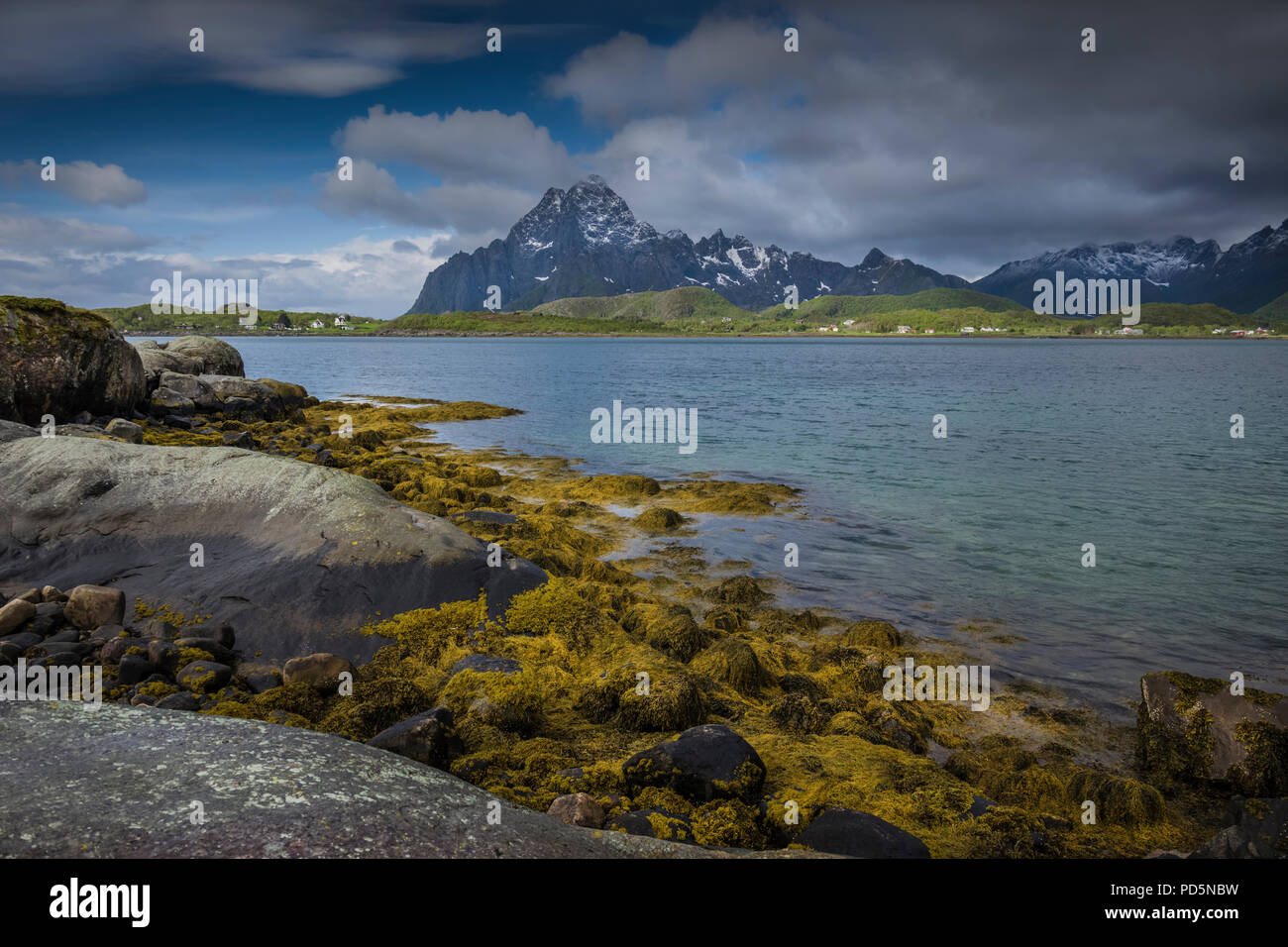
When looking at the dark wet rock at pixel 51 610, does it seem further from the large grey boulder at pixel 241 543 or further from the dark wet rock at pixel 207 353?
the dark wet rock at pixel 207 353

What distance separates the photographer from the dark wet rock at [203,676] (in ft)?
26.2

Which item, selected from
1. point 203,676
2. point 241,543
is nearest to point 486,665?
point 203,676

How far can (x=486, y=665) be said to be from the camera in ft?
29.4

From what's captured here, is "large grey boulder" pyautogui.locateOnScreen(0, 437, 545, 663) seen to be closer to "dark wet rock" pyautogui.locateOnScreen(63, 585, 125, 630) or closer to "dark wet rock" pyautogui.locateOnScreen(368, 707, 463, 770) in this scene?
"dark wet rock" pyautogui.locateOnScreen(63, 585, 125, 630)

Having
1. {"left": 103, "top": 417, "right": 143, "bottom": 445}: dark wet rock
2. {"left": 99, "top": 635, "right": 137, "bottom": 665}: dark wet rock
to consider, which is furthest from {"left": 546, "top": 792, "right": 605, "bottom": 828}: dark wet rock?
{"left": 103, "top": 417, "right": 143, "bottom": 445}: dark wet rock

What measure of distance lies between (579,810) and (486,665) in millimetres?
3531

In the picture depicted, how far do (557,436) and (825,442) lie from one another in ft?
48.7

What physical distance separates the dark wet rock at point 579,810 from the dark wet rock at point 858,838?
1.81m

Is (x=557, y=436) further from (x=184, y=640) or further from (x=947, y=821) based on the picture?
(x=947, y=821)

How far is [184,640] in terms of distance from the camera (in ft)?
28.7

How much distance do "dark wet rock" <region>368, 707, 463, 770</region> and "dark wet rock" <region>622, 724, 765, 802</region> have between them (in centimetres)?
179

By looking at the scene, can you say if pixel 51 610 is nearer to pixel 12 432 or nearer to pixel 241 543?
pixel 241 543
